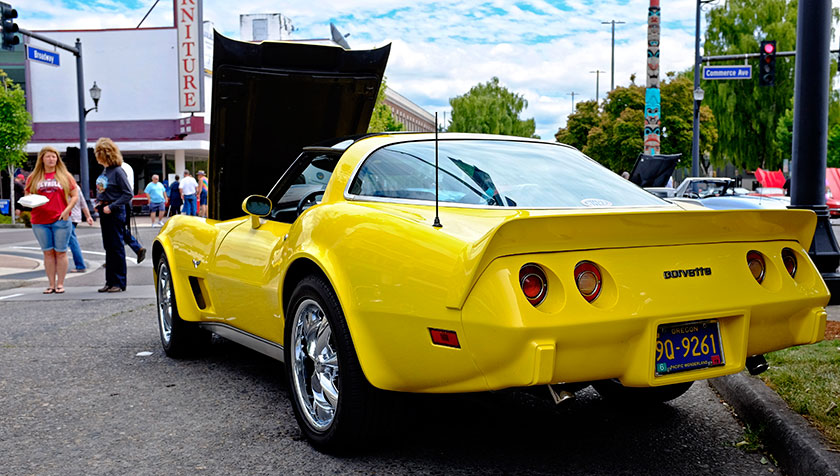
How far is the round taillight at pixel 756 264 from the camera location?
339 cm

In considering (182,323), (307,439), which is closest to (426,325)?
(307,439)

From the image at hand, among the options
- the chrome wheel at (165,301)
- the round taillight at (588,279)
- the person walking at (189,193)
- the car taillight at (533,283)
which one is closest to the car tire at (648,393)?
the round taillight at (588,279)

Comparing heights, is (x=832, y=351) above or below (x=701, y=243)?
below

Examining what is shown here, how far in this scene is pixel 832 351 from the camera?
4910mm

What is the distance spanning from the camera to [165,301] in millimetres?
5879

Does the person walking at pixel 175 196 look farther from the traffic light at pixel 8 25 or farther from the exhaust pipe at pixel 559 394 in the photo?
the exhaust pipe at pixel 559 394

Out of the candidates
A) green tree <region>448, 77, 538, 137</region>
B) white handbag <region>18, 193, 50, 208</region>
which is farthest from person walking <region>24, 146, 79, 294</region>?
green tree <region>448, 77, 538, 137</region>

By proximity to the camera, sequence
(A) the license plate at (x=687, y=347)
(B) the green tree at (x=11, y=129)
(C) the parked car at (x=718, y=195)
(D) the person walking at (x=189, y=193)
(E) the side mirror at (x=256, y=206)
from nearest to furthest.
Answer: (A) the license plate at (x=687, y=347) < (E) the side mirror at (x=256, y=206) < (C) the parked car at (x=718, y=195) < (D) the person walking at (x=189, y=193) < (B) the green tree at (x=11, y=129)

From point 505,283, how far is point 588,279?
1.17 ft

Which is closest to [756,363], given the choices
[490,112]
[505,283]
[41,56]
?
[505,283]

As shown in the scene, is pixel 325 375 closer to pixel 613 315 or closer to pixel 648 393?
pixel 613 315

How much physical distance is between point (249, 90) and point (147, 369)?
1.97m

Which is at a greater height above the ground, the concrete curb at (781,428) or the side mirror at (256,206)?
the side mirror at (256,206)

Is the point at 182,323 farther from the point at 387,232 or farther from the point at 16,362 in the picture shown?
the point at 387,232
